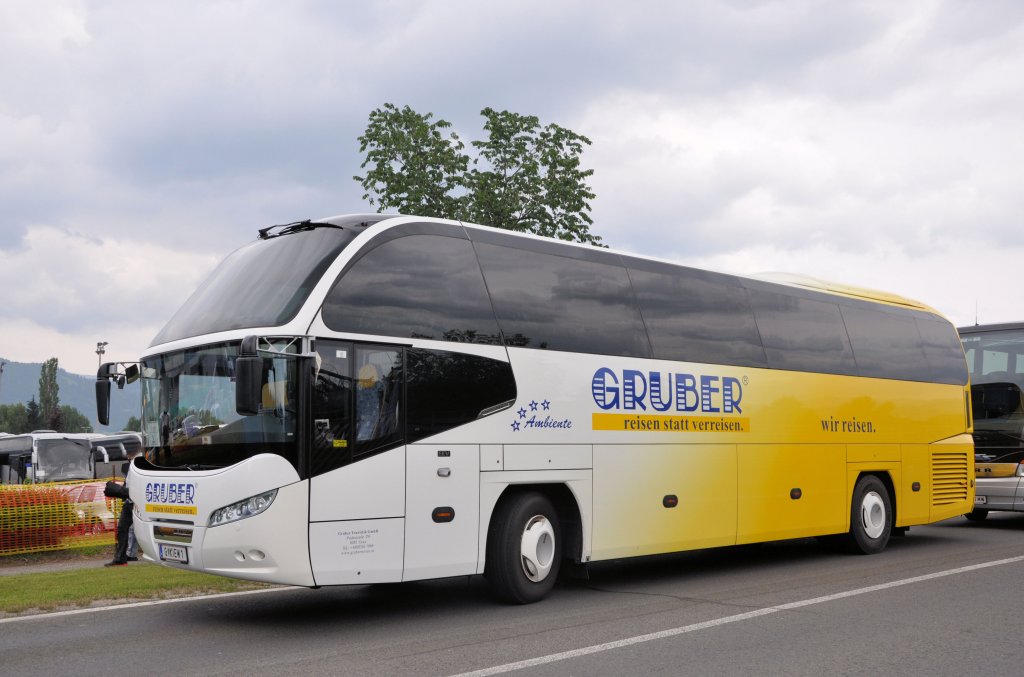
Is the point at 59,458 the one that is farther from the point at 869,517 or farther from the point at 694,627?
the point at 694,627

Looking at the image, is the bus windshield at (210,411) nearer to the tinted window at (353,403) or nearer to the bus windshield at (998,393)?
the tinted window at (353,403)

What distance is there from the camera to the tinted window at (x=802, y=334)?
12656mm

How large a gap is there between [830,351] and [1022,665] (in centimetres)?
706

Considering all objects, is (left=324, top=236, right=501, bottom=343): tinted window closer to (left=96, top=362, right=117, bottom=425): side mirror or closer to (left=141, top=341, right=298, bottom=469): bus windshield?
(left=141, top=341, right=298, bottom=469): bus windshield

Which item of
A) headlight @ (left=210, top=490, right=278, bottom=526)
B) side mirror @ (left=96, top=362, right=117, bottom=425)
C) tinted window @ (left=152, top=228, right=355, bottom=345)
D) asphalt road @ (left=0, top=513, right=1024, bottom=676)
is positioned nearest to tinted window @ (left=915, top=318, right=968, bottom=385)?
asphalt road @ (left=0, top=513, right=1024, bottom=676)

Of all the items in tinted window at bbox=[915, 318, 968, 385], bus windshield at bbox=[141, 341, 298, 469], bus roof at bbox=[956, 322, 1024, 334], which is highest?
bus roof at bbox=[956, 322, 1024, 334]

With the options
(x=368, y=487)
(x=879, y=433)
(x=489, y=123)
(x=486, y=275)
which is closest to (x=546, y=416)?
(x=486, y=275)

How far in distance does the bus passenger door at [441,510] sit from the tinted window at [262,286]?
1652 millimetres

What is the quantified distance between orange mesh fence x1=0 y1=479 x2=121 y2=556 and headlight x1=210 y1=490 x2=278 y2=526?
10766 mm

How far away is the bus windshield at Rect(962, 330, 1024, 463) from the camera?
1772 centimetres

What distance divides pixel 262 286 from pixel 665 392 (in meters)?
4.55

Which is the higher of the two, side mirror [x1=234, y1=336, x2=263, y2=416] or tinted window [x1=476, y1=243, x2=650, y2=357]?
tinted window [x1=476, y1=243, x2=650, y2=357]

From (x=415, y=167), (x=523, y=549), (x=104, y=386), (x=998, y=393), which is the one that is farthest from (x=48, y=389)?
(x=523, y=549)

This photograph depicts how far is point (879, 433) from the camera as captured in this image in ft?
45.8
